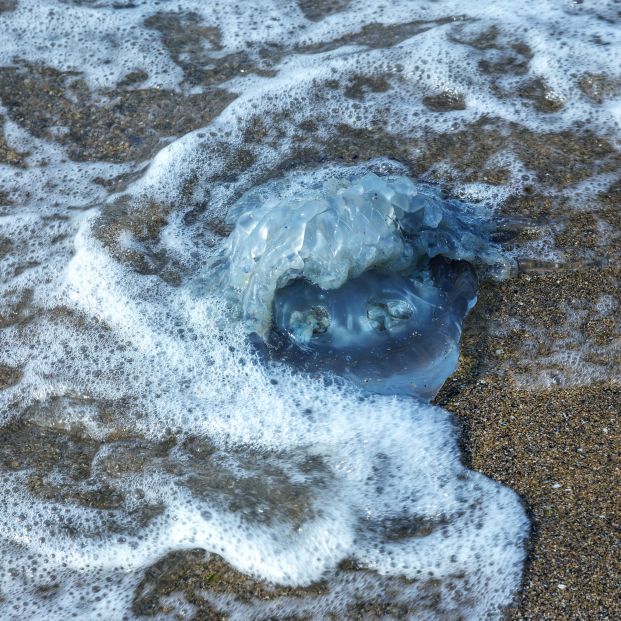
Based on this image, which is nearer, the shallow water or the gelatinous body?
the shallow water

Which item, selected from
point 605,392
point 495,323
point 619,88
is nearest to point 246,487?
point 495,323

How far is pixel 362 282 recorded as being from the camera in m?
2.66

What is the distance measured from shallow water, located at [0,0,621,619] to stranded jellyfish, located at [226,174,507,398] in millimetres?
16

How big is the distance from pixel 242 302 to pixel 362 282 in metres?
0.48

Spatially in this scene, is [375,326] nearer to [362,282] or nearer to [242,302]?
[362,282]

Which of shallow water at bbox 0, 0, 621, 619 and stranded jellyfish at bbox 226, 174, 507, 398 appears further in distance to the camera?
stranded jellyfish at bbox 226, 174, 507, 398

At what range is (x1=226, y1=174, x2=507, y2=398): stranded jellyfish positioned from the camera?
8.40ft

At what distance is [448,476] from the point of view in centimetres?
233

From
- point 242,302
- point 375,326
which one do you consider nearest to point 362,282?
point 375,326

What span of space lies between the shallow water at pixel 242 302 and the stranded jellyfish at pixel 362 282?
0.02m

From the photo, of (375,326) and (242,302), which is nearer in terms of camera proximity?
(375,326)

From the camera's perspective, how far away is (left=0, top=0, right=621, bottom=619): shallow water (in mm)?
2238

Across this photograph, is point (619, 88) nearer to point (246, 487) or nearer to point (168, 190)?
point (168, 190)

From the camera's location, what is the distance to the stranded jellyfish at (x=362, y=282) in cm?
256
